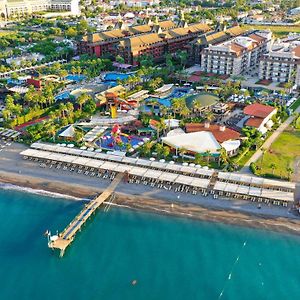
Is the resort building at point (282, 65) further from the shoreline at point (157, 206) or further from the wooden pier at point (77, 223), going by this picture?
the wooden pier at point (77, 223)

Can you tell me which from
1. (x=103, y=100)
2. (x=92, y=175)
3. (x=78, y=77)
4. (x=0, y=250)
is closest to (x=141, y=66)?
(x=78, y=77)

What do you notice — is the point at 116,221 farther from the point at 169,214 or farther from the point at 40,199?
the point at 40,199

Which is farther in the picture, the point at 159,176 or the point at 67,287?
the point at 159,176

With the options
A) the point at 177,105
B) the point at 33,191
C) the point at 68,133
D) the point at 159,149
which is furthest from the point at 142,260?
the point at 177,105

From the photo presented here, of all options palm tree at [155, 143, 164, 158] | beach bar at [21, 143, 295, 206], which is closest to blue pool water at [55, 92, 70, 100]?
beach bar at [21, 143, 295, 206]

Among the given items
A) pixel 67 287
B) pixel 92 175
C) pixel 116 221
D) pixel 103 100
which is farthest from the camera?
pixel 103 100

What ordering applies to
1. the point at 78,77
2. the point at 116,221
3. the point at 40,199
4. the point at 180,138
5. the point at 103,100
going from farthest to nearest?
the point at 78,77 → the point at 103,100 → the point at 180,138 → the point at 40,199 → the point at 116,221

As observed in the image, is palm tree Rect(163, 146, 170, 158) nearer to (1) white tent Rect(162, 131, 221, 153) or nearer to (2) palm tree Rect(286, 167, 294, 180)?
(1) white tent Rect(162, 131, 221, 153)

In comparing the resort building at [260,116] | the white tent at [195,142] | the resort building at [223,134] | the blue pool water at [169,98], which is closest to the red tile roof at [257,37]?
the blue pool water at [169,98]
